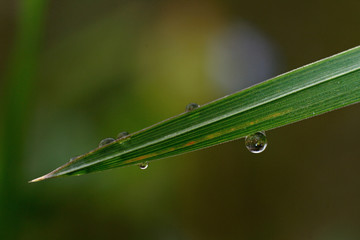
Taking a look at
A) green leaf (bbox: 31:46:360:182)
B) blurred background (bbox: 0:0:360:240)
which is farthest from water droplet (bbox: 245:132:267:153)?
blurred background (bbox: 0:0:360:240)

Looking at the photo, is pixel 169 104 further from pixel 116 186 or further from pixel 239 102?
pixel 239 102

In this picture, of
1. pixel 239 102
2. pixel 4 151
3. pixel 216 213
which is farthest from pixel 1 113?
pixel 239 102

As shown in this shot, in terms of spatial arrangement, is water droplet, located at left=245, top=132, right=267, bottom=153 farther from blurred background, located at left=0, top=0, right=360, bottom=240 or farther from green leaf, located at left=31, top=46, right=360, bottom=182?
blurred background, located at left=0, top=0, right=360, bottom=240

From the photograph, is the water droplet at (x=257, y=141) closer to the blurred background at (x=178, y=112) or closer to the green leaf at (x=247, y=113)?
the green leaf at (x=247, y=113)

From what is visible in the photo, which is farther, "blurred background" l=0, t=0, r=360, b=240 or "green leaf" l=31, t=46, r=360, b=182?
"blurred background" l=0, t=0, r=360, b=240

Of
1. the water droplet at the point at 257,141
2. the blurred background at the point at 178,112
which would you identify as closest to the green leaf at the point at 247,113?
the water droplet at the point at 257,141

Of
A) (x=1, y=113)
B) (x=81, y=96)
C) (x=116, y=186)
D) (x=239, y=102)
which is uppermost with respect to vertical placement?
(x=81, y=96)
